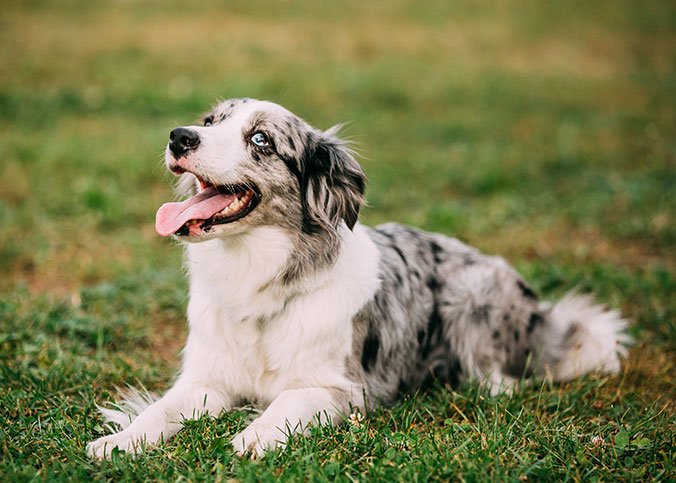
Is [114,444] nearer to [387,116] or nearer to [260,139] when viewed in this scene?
[260,139]

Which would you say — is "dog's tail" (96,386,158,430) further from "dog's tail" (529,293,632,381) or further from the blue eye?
"dog's tail" (529,293,632,381)

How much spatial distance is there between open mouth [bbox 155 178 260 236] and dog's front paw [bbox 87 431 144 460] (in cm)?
98

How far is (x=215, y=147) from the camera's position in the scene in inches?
136

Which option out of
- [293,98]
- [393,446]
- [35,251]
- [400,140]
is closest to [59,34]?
[293,98]

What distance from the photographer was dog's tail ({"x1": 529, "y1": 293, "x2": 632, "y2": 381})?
14.3ft

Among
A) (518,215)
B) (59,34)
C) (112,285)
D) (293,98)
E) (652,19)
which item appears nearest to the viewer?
(112,285)

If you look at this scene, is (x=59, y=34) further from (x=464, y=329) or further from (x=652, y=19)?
(x=652, y=19)

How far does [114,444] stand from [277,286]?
110 cm

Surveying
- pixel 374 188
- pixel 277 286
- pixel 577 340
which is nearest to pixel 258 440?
pixel 277 286

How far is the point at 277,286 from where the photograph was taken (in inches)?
141

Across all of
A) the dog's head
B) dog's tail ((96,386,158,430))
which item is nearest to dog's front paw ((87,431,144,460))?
dog's tail ((96,386,158,430))

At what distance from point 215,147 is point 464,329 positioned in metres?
1.90

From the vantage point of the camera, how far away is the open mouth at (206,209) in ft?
11.1

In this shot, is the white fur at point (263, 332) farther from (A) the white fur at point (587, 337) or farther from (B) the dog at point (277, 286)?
(A) the white fur at point (587, 337)
